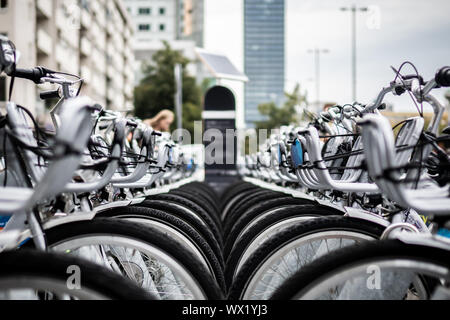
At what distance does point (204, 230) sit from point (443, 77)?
4.32 ft

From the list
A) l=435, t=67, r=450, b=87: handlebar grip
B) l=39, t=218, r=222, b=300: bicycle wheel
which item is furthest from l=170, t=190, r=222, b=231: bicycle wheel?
l=435, t=67, r=450, b=87: handlebar grip

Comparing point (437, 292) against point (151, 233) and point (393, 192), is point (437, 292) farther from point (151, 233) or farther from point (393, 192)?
point (151, 233)

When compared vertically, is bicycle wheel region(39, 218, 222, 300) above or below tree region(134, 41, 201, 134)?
below

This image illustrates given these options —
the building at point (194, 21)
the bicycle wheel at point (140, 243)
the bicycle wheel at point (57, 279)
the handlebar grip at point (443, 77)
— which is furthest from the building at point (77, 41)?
the building at point (194, 21)

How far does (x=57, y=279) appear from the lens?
1215 millimetres

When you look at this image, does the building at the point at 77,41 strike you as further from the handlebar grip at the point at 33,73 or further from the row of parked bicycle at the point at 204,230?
the row of parked bicycle at the point at 204,230

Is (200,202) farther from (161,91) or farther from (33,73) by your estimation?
(161,91)

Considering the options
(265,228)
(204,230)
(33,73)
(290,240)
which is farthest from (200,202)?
(290,240)

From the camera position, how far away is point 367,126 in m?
1.42

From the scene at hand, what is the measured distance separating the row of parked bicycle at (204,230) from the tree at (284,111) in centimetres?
3095

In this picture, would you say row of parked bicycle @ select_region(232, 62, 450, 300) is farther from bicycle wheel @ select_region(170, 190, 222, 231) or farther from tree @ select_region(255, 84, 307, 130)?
tree @ select_region(255, 84, 307, 130)

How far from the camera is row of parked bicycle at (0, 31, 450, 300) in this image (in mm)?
1285

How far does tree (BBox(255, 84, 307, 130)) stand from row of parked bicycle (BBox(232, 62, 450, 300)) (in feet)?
101
